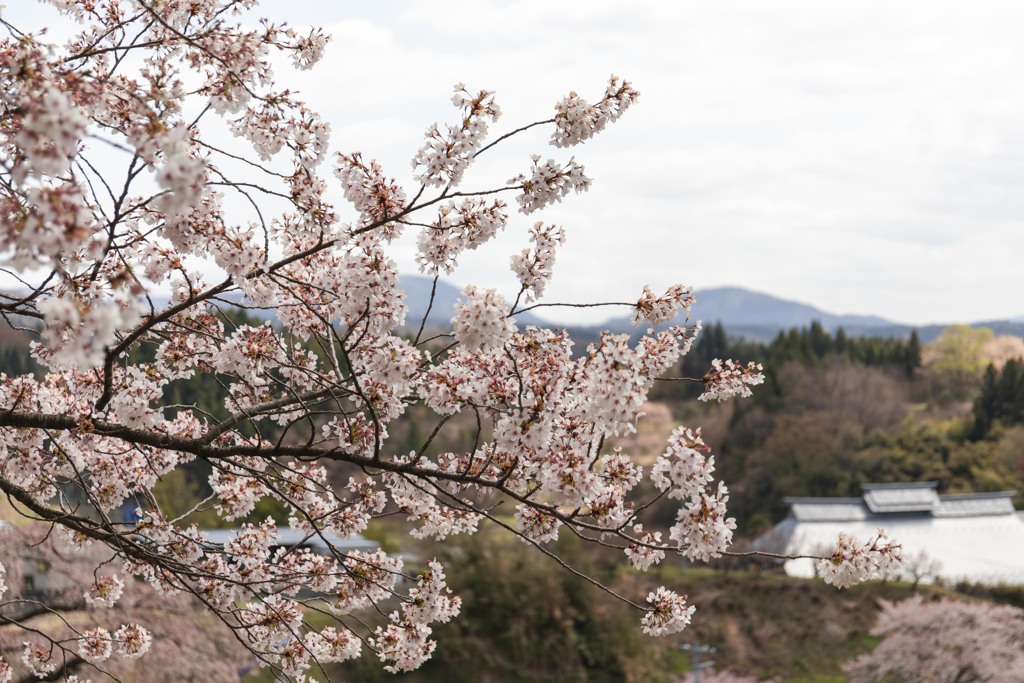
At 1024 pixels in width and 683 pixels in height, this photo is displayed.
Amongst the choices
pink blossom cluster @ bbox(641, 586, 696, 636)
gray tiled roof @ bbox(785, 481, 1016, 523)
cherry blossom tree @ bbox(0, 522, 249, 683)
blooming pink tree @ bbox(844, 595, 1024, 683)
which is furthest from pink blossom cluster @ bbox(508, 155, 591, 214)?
gray tiled roof @ bbox(785, 481, 1016, 523)

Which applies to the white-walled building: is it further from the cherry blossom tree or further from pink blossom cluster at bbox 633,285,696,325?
pink blossom cluster at bbox 633,285,696,325

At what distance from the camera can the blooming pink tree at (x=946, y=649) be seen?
18.3m

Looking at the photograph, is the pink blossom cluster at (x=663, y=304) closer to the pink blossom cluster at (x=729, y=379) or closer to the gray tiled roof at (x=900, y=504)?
the pink blossom cluster at (x=729, y=379)

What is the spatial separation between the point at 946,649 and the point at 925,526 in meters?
12.8

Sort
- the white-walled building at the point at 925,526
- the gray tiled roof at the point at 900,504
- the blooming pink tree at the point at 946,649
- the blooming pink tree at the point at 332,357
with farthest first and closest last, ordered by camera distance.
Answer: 1. the gray tiled roof at the point at 900,504
2. the white-walled building at the point at 925,526
3. the blooming pink tree at the point at 946,649
4. the blooming pink tree at the point at 332,357

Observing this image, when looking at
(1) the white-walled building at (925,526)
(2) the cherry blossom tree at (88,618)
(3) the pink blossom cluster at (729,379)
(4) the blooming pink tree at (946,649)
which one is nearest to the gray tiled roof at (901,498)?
(1) the white-walled building at (925,526)

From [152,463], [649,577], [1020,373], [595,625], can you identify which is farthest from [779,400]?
[152,463]

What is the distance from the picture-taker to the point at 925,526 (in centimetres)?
3077

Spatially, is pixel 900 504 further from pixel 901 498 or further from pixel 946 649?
pixel 946 649

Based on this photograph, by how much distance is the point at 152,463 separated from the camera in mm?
4113

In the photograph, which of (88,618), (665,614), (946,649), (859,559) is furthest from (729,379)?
(946,649)

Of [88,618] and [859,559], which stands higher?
[859,559]

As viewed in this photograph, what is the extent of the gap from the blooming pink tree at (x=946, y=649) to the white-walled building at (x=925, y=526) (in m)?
7.56

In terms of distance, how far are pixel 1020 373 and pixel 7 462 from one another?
121ft
